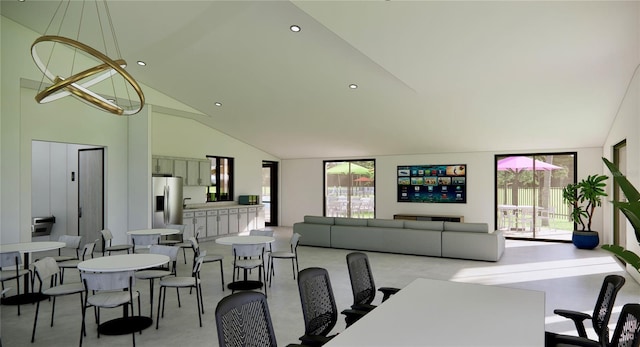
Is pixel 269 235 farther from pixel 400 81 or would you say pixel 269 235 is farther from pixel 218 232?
pixel 218 232

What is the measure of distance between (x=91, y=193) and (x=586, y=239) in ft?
35.3

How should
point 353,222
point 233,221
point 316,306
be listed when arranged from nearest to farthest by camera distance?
point 316,306
point 353,222
point 233,221

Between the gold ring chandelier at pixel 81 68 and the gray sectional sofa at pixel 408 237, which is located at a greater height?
the gold ring chandelier at pixel 81 68

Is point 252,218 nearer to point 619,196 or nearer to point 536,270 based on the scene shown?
point 536,270

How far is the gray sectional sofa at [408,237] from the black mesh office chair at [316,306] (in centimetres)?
520

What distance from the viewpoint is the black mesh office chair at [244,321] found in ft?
6.16

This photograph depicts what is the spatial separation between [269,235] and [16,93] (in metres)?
4.72

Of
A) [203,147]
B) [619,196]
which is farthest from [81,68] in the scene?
[619,196]

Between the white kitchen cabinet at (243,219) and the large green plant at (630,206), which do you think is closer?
the large green plant at (630,206)

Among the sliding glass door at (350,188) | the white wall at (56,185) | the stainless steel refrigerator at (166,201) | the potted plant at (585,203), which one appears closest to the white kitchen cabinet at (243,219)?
the stainless steel refrigerator at (166,201)

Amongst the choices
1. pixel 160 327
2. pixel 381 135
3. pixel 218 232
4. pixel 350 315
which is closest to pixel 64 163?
pixel 218 232

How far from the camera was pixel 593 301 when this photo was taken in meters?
4.90

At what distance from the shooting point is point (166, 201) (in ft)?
29.0

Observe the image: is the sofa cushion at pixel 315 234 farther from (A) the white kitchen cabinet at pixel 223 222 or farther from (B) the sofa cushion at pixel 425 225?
(A) the white kitchen cabinet at pixel 223 222
